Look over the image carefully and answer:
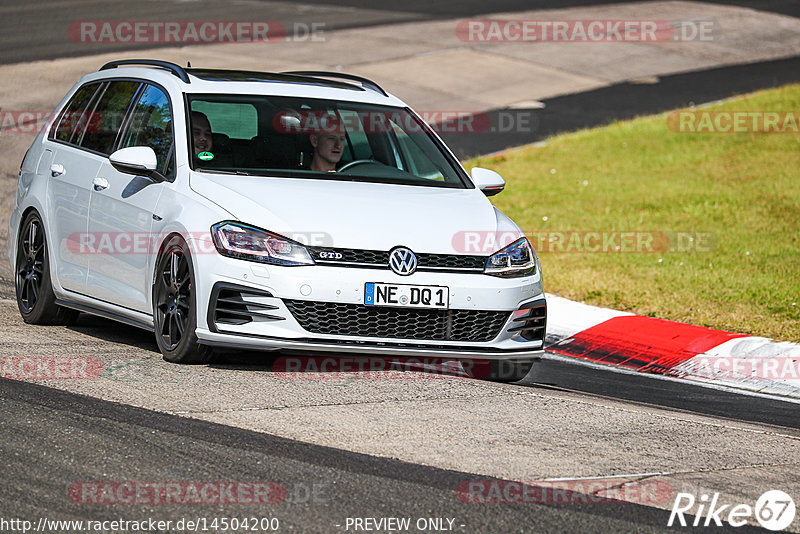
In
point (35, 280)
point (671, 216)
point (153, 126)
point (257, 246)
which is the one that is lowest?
point (671, 216)

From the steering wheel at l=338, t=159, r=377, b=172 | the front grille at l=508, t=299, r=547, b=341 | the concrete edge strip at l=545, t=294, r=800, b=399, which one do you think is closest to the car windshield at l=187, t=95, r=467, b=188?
the steering wheel at l=338, t=159, r=377, b=172

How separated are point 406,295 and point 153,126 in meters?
2.25

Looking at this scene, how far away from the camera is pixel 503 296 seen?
7074 mm

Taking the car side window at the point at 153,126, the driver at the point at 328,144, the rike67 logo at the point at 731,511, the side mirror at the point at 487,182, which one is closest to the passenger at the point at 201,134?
the car side window at the point at 153,126

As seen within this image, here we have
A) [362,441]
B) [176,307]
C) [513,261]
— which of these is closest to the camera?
[362,441]

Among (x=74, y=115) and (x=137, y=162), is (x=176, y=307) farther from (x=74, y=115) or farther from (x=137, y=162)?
(x=74, y=115)

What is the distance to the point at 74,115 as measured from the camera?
8.84m

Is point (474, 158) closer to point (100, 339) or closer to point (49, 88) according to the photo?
point (49, 88)

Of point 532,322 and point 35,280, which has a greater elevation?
point 532,322

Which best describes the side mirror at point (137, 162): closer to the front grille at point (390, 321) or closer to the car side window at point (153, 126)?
the car side window at point (153, 126)

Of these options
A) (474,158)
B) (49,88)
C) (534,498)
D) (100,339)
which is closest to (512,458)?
(534,498)

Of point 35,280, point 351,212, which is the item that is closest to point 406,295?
point 351,212

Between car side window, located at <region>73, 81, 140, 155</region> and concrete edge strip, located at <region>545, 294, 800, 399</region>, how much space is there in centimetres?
Result: 369

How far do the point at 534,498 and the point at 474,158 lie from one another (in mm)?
12188
